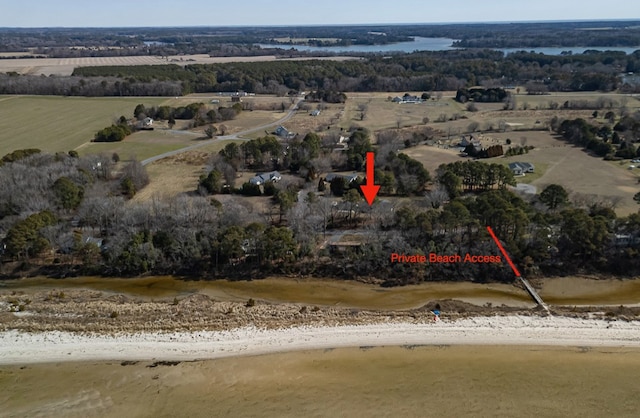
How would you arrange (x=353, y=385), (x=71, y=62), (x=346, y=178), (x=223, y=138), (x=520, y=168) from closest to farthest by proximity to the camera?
1. (x=353, y=385)
2. (x=346, y=178)
3. (x=520, y=168)
4. (x=223, y=138)
5. (x=71, y=62)

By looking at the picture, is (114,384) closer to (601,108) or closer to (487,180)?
(487,180)

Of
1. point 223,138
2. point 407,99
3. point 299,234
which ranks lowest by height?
point 299,234

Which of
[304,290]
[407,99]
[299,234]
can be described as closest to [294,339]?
→ [304,290]

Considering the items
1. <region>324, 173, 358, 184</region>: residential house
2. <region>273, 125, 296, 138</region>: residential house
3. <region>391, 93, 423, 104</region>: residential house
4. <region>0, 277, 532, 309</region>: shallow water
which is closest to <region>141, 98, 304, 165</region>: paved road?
<region>273, 125, 296, 138</region>: residential house

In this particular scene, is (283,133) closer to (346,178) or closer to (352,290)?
(346,178)

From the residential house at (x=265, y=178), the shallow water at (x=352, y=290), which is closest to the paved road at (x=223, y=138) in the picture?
the residential house at (x=265, y=178)

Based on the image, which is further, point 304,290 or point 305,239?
point 305,239

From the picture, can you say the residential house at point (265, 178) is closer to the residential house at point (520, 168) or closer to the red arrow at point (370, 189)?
the red arrow at point (370, 189)
